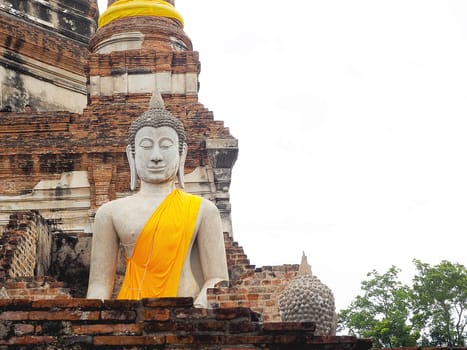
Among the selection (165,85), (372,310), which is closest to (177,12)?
(165,85)

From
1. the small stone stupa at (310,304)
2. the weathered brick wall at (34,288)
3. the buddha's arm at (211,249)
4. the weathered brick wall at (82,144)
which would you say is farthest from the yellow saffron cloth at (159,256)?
the weathered brick wall at (82,144)

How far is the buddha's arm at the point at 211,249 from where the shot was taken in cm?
830

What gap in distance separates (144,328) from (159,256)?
278cm

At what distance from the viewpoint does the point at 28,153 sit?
502 inches

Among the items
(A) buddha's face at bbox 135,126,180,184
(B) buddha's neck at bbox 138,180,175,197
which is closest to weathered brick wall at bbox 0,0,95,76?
(A) buddha's face at bbox 135,126,180,184

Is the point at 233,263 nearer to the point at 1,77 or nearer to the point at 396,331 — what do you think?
the point at 1,77

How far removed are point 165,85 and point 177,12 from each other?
1.92m

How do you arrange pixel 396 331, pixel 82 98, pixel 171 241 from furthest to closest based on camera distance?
pixel 396 331 < pixel 82 98 < pixel 171 241

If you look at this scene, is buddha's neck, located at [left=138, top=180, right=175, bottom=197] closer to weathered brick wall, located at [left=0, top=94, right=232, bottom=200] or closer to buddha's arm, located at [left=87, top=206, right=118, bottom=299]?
buddha's arm, located at [left=87, top=206, right=118, bottom=299]

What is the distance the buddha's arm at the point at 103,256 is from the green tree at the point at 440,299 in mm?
13420

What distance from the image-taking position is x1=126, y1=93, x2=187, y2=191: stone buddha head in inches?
337

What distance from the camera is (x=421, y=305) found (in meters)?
21.6

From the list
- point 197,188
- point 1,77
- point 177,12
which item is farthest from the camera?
point 1,77

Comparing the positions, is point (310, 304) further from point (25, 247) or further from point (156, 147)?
point (25, 247)
